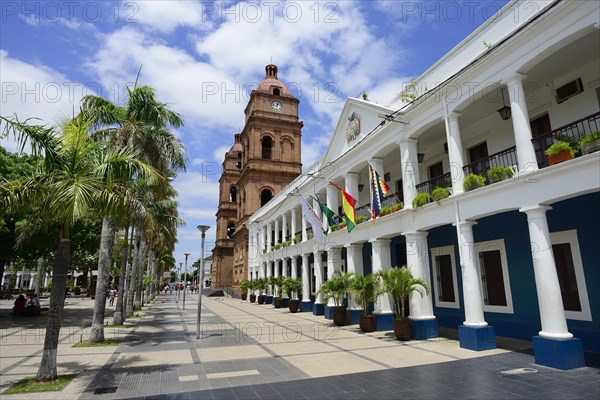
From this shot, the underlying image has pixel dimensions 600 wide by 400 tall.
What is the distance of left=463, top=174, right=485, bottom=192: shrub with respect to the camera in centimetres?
1060

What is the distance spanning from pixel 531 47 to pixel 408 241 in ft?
23.2

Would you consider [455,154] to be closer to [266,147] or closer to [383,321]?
[383,321]

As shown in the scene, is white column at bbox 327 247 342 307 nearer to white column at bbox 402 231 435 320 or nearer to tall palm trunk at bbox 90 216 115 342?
white column at bbox 402 231 435 320

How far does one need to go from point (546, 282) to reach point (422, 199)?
190 inches

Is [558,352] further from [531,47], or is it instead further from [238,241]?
[238,241]

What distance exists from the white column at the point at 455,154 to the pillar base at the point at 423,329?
15.1ft

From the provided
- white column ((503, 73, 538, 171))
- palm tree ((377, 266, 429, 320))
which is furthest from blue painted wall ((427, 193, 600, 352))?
palm tree ((377, 266, 429, 320))

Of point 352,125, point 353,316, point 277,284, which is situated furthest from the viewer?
point 277,284

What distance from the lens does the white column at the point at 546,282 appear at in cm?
823

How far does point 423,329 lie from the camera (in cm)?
1229

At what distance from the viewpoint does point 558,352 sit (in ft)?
26.2

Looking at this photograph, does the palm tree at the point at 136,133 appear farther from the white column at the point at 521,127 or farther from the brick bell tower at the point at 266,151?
the brick bell tower at the point at 266,151

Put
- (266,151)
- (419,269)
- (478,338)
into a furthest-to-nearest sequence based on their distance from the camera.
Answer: (266,151) < (419,269) < (478,338)

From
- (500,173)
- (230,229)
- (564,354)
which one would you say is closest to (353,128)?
(500,173)
